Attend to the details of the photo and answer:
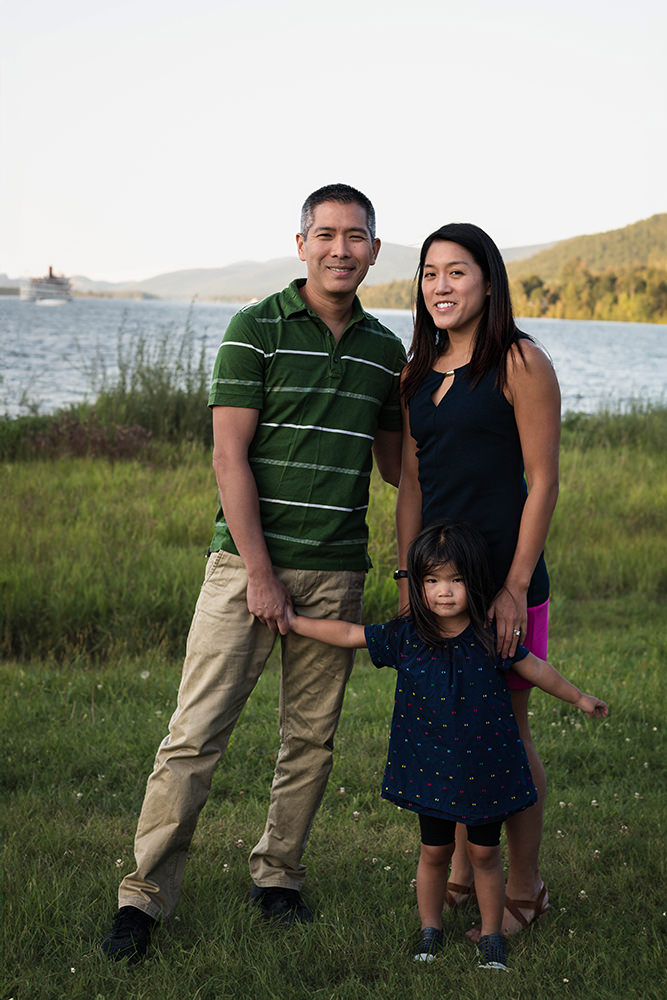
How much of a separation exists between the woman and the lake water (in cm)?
792

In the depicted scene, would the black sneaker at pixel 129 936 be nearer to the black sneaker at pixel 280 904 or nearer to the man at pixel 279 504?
the man at pixel 279 504

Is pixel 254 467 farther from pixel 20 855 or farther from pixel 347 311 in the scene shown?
pixel 20 855

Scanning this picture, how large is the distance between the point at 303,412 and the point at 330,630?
2.20 feet

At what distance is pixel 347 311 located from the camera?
315 cm

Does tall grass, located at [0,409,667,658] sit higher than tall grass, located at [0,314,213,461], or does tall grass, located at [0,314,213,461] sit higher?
tall grass, located at [0,314,213,461]

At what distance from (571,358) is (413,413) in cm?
4269

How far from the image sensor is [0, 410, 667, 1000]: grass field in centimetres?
288

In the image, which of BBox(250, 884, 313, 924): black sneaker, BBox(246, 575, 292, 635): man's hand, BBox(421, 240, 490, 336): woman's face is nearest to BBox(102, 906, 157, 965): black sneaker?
BBox(250, 884, 313, 924): black sneaker

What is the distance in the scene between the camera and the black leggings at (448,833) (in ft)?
9.36

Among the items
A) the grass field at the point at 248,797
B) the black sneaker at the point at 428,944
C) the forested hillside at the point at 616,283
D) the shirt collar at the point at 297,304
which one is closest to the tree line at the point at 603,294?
the forested hillside at the point at 616,283

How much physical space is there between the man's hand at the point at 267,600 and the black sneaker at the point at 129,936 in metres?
0.97

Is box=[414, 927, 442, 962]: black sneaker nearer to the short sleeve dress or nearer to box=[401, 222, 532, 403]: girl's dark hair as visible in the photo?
the short sleeve dress

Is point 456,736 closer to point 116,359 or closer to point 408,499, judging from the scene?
point 408,499

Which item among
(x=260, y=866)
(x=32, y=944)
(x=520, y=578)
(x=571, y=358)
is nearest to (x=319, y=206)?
(x=520, y=578)
